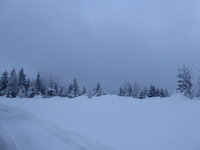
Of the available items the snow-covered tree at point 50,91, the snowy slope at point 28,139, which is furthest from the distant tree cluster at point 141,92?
the snowy slope at point 28,139

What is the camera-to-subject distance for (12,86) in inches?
2330

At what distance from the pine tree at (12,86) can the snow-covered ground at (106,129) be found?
4201 cm

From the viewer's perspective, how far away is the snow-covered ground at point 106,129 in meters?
9.25

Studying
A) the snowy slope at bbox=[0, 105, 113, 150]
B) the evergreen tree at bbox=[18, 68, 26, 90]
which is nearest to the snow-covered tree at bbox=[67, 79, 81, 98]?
the evergreen tree at bbox=[18, 68, 26, 90]

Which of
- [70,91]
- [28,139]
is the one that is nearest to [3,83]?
[70,91]

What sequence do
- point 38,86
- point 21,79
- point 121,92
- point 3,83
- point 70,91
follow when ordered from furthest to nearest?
point 121,92, point 70,91, point 38,86, point 21,79, point 3,83

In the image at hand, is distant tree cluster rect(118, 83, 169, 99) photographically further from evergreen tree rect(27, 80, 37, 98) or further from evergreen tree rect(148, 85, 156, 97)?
evergreen tree rect(27, 80, 37, 98)

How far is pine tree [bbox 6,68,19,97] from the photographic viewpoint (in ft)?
191

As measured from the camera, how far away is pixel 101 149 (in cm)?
1083

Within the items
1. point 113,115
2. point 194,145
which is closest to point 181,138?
point 194,145

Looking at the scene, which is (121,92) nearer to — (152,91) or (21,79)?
(152,91)

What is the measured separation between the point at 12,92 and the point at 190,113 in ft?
165

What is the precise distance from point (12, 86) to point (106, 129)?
49713mm

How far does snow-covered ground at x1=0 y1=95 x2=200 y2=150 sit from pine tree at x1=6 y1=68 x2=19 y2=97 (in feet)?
138
